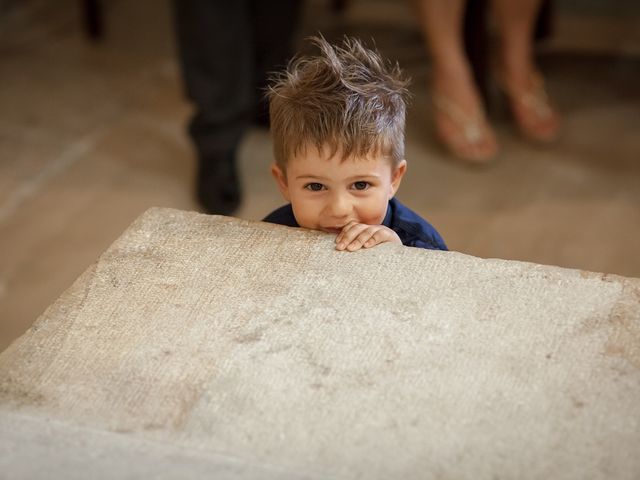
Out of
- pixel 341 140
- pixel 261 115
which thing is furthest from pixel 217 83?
pixel 341 140

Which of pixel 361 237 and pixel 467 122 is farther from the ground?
pixel 361 237

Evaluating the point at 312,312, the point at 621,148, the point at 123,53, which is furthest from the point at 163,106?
the point at 312,312

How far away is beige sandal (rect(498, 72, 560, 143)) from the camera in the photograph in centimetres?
235

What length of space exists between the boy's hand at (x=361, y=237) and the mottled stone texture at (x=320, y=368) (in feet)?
0.04

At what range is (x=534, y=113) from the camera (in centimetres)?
236

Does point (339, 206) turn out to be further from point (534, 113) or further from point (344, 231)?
point (534, 113)

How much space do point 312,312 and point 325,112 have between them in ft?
0.87

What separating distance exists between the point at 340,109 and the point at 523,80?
4.63 feet

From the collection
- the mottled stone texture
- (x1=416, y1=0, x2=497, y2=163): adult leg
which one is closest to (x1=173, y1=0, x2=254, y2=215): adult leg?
(x1=416, y1=0, x2=497, y2=163): adult leg

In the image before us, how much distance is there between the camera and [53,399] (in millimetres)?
857

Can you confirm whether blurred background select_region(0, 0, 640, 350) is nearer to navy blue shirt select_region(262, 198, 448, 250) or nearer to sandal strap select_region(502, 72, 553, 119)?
sandal strap select_region(502, 72, 553, 119)

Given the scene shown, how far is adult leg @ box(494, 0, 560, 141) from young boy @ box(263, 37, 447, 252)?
4.22 feet

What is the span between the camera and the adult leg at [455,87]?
7.39ft

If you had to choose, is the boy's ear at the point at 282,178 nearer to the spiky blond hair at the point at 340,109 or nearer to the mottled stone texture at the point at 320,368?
the spiky blond hair at the point at 340,109
